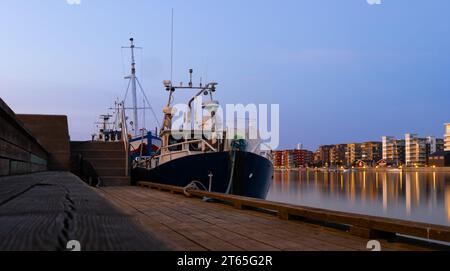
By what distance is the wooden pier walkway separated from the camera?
254 cm

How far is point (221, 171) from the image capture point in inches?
735

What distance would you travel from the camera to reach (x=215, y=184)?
18.8 metres

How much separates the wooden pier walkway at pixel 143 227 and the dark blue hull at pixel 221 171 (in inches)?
279

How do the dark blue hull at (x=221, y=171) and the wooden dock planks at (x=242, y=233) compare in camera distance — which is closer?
the wooden dock planks at (x=242, y=233)

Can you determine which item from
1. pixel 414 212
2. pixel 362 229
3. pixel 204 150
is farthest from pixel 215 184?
pixel 414 212

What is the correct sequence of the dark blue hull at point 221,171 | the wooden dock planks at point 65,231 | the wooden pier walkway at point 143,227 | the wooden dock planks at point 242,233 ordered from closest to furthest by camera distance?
1. the wooden dock planks at point 65,231
2. the wooden pier walkway at point 143,227
3. the wooden dock planks at point 242,233
4. the dark blue hull at point 221,171

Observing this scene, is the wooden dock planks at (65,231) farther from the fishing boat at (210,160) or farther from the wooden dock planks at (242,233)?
the fishing boat at (210,160)

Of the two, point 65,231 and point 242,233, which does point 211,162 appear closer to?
point 242,233

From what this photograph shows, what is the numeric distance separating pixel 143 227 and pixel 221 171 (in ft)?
50.2

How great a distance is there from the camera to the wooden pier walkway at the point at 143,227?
2545 millimetres

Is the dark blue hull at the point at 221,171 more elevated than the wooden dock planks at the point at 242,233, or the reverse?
the dark blue hull at the point at 221,171

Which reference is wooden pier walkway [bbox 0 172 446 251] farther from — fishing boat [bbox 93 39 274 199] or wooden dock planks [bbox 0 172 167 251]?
fishing boat [bbox 93 39 274 199]

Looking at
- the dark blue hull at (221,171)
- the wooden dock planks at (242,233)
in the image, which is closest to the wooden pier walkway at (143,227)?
the wooden dock planks at (242,233)

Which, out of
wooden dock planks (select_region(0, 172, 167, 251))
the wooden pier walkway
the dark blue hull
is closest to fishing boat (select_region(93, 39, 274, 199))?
the dark blue hull
